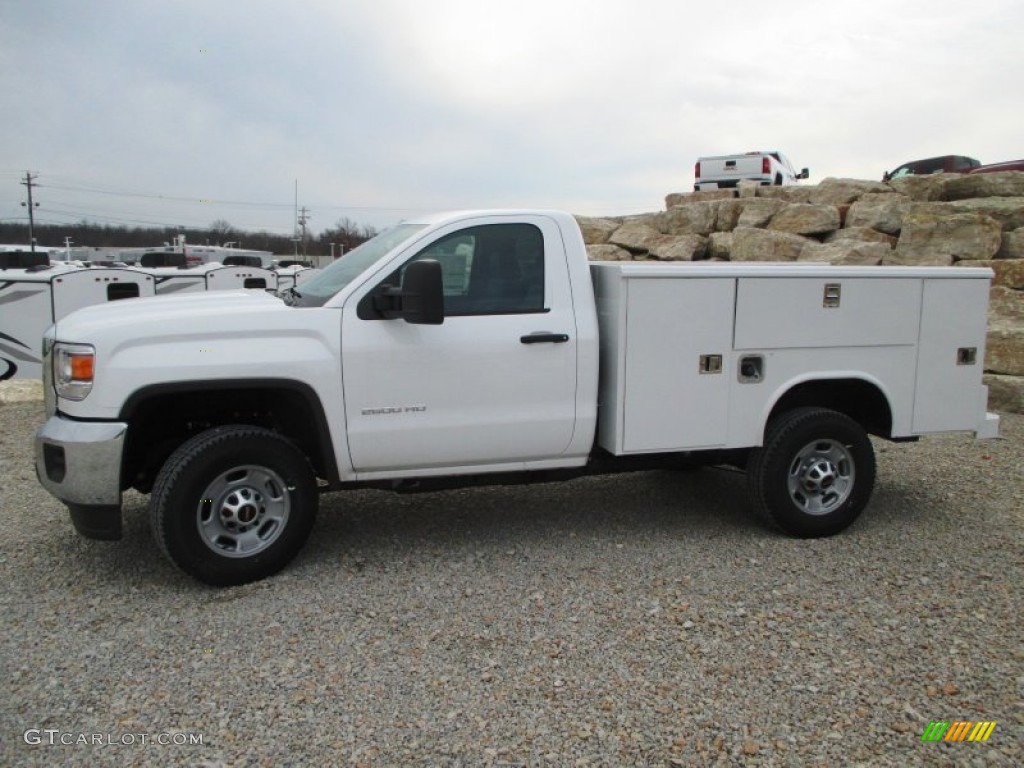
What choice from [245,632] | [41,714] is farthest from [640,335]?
[41,714]

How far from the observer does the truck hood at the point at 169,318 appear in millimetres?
4312

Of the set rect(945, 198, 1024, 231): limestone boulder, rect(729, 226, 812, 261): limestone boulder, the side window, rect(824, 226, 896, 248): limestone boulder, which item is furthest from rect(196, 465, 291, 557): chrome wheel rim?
rect(945, 198, 1024, 231): limestone boulder

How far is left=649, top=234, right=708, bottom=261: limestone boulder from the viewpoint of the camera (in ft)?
46.1

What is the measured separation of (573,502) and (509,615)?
80.6 inches

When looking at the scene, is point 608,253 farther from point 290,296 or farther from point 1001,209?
point 290,296

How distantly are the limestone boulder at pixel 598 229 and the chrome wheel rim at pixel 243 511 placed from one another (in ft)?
39.9

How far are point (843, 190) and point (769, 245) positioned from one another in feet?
10.5

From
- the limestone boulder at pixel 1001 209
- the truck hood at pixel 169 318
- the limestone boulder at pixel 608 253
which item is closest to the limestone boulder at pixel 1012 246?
the limestone boulder at pixel 1001 209

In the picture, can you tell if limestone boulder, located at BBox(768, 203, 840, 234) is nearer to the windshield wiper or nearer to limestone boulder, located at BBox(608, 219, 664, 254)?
limestone boulder, located at BBox(608, 219, 664, 254)

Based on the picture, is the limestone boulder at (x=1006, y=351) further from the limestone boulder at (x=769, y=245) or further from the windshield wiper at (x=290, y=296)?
the windshield wiper at (x=290, y=296)

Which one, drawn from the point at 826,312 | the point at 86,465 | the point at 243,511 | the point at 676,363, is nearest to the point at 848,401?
the point at 826,312

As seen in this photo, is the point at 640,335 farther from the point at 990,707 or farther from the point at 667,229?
the point at 667,229

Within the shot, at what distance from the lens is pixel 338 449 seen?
4621mm

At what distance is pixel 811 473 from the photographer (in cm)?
541
